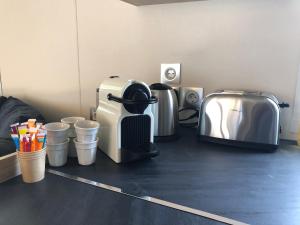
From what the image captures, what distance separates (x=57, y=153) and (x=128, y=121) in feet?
0.79

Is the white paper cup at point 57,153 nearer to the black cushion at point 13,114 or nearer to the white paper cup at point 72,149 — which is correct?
the white paper cup at point 72,149

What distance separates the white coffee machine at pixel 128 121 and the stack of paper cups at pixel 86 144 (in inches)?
2.4

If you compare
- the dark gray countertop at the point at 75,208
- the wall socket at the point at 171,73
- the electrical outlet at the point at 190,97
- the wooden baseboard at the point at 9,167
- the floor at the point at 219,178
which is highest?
the wall socket at the point at 171,73

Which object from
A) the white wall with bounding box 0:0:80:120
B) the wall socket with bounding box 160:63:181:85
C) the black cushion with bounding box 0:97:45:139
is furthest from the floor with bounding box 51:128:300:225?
the white wall with bounding box 0:0:80:120

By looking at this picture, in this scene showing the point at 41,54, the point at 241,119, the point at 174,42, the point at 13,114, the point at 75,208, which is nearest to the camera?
the point at 75,208

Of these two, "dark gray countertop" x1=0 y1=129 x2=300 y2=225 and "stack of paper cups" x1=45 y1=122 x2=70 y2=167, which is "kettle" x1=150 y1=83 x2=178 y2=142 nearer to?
"dark gray countertop" x1=0 y1=129 x2=300 y2=225

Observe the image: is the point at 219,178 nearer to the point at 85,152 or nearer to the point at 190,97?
the point at 85,152

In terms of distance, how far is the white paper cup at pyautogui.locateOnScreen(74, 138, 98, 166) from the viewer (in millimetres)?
797

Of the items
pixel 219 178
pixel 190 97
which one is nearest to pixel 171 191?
pixel 219 178

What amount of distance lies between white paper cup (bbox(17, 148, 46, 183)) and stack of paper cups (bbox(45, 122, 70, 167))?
0.07 metres

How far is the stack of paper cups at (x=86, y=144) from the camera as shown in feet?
2.57

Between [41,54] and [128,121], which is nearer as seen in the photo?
[128,121]

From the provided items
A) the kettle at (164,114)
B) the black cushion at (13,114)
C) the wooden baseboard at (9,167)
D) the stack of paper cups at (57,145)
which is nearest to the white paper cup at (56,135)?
the stack of paper cups at (57,145)

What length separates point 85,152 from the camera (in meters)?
0.80
